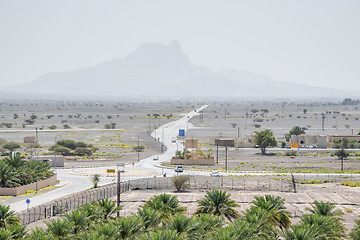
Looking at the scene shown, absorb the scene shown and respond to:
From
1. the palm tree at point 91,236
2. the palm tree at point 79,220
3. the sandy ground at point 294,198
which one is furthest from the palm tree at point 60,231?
the sandy ground at point 294,198

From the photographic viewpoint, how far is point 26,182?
65.7 m

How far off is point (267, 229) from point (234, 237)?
189 inches

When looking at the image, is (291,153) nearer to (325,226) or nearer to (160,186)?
(160,186)

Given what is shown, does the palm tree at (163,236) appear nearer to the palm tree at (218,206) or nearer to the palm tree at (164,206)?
the palm tree at (164,206)

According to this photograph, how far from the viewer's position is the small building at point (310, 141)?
4892 inches

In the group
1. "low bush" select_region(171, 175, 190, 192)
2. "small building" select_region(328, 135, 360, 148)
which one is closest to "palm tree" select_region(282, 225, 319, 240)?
"low bush" select_region(171, 175, 190, 192)

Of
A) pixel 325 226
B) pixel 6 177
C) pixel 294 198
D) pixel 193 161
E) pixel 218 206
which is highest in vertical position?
pixel 325 226

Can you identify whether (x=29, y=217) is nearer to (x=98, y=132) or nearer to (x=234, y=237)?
(x=234, y=237)

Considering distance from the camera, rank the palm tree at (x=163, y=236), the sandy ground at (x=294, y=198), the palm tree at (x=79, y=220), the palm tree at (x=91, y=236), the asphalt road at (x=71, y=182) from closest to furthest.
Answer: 1. the palm tree at (x=163, y=236)
2. the palm tree at (x=91, y=236)
3. the palm tree at (x=79, y=220)
4. the sandy ground at (x=294, y=198)
5. the asphalt road at (x=71, y=182)

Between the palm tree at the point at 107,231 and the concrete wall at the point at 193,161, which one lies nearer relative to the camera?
Answer: the palm tree at the point at 107,231

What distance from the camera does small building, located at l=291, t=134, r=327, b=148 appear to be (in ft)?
408

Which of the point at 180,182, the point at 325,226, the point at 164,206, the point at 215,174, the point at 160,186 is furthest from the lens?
the point at 215,174

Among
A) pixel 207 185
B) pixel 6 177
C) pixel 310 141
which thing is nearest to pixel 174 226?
pixel 6 177

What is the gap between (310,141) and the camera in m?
126
